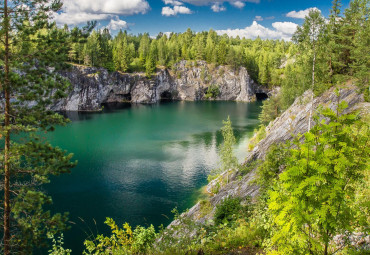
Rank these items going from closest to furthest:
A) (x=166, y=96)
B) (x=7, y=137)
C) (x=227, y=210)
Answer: (x=7, y=137), (x=227, y=210), (x=166, y=96)

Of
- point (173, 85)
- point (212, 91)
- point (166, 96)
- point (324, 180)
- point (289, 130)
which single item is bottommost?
point (289, 130)

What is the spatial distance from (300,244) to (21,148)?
8.96 meters

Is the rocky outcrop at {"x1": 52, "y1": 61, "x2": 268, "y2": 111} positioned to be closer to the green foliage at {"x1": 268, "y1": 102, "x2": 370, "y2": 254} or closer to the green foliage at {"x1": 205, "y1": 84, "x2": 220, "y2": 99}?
the green foliage at {"x1": 205, "y1": 84, "x2": 220, "y2": 99}

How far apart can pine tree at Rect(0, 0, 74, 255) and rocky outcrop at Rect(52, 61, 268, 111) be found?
258 ft

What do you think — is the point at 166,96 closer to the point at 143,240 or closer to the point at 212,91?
the point at 212,91

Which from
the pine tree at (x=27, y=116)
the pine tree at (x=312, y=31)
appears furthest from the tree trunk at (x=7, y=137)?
the pine tree at (x=312, y=31)

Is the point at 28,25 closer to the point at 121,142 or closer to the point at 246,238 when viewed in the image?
the point at 246,238

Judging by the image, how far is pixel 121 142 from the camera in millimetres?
47062

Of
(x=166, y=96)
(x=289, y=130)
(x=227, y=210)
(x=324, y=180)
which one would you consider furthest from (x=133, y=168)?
(x=166, y=96)

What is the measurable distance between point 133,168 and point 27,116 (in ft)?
86.9

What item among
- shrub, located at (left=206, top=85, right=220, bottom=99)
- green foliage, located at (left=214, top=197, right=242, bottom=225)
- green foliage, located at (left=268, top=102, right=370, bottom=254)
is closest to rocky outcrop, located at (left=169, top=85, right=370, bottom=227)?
green foliage, located at (left=214, top=197, right=242, bottom=225)

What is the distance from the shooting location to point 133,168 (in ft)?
114

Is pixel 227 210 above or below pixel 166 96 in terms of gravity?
below

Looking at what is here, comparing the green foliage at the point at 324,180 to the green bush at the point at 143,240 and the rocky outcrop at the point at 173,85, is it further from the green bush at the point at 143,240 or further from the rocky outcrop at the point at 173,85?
the rocky outcrop at the point at 173,85
